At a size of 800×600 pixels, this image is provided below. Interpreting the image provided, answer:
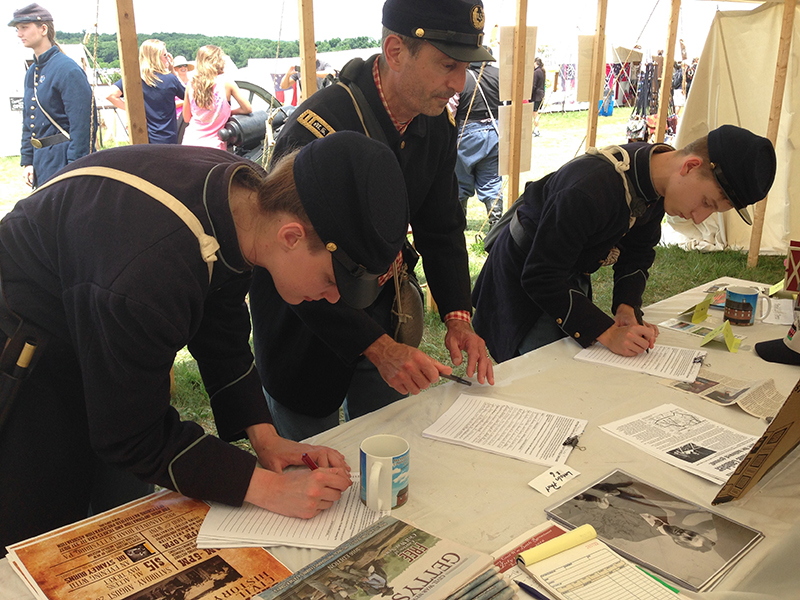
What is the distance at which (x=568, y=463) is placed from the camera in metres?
1.32

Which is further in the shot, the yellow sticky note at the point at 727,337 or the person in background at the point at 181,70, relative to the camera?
the person in background at the point at 181,70

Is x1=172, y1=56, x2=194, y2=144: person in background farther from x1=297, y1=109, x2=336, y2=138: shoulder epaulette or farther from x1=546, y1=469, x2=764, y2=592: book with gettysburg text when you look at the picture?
x1=546, y1=469, x2=764, y2=592: book with gettysburg text

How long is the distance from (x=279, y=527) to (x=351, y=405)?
0.88 metres

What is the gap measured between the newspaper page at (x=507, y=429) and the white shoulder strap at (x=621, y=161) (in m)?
0.86

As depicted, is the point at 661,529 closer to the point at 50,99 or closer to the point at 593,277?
the point at 50,99

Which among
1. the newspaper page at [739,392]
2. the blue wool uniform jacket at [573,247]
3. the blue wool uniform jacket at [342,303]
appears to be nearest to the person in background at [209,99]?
the blue wool uniform jacket at [573,247]

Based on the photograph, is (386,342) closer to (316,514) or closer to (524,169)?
(316,514)

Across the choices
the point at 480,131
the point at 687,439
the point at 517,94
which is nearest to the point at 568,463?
the point at 687,439

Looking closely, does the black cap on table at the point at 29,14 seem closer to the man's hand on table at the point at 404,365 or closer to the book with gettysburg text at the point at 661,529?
the man's hand on table at the point at 404,365

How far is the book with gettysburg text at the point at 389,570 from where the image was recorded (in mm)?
891

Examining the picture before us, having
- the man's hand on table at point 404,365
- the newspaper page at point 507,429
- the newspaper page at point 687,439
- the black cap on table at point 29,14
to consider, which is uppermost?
the black cap on table at point 29,14

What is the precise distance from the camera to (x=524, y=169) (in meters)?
4.01

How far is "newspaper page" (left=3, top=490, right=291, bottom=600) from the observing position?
3.03 feet

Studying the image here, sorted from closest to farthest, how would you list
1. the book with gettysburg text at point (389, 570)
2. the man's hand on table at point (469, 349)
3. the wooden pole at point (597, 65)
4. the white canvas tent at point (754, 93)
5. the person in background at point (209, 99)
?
1. the book with gettysburg text at point (389, 570)
2. the man's hand on table at point (469, 349)
3. the wooden pole at point (597, 65)
4. the person in background at point (209, 99)
5. the white canvas tent at point (754, 93)
